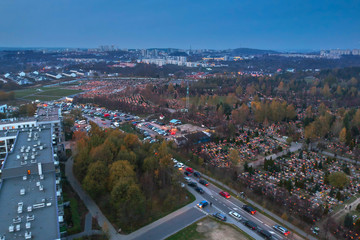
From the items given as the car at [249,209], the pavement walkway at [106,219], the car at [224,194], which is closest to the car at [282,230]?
the car at [249,209]

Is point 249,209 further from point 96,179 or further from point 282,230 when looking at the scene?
point 96,179

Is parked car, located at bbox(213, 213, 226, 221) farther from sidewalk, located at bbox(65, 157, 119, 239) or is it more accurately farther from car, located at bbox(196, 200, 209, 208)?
sidewalk, located at bbox(65, 157, 119, 239)

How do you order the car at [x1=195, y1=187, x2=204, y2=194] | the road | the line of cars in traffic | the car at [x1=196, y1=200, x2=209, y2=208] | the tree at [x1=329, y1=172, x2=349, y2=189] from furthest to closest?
the road, the tree at [x1=329, y1=172, x2=349, y2=189], the car at [x1=195, y1=187, x2=204, y2=194], the car at [x1=196, y1=200, x2=209, y2=208], the line of cars in traffic

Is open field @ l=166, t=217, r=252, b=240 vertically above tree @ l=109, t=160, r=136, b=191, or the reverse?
tree @ l=109, t=160, r=136, b=191

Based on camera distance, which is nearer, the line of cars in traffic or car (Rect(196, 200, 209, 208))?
the line of cars in traffic

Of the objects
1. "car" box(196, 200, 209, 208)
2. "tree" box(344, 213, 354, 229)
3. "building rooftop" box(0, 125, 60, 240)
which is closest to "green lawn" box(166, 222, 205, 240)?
"car" box(196, 200, 209, 208)

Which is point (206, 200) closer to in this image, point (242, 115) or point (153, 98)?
point (242, 115)

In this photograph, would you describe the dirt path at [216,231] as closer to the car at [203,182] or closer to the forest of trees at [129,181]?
the forest of trees at [129,181]

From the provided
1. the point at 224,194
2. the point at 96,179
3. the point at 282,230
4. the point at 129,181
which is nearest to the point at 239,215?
the point at 224,194
